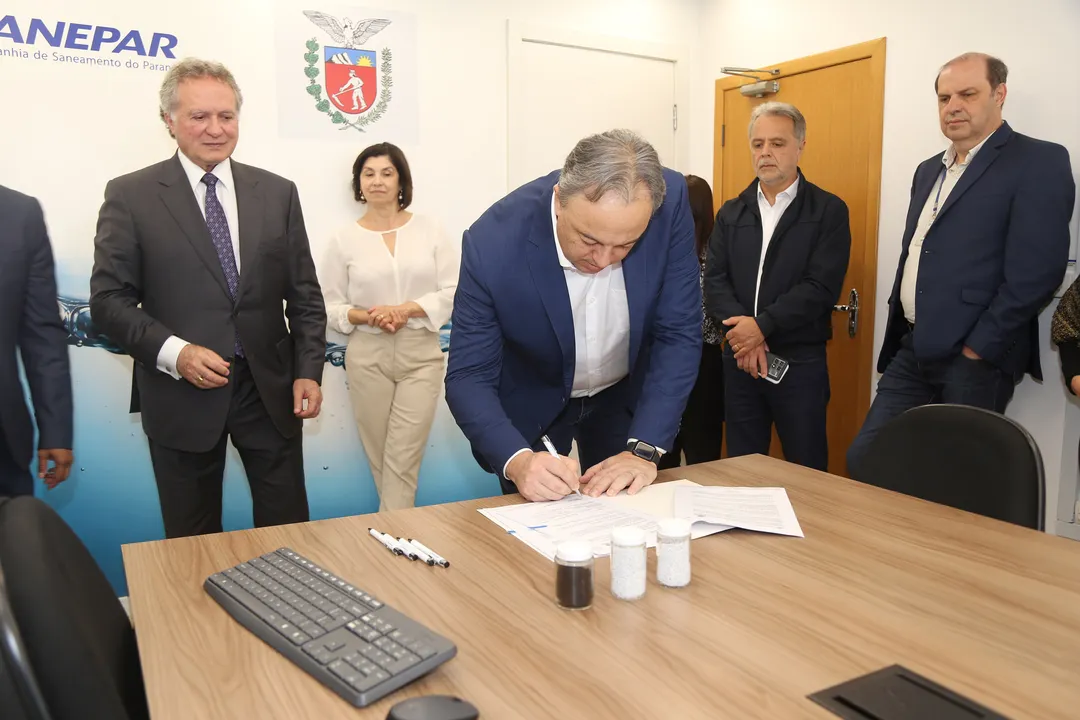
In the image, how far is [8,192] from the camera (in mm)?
2402

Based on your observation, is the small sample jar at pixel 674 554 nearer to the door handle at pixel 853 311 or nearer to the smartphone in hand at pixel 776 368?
the smartphone in hand at pixel 776 368

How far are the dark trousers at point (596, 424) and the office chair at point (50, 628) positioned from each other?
4.14 ft

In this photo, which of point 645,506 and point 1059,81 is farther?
point 1059,81

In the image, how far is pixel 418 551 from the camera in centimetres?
138

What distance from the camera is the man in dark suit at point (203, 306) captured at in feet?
8.00

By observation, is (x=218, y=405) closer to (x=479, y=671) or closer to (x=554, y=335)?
(x=554, y=335)

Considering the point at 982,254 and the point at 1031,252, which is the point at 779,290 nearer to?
the point at 982,254

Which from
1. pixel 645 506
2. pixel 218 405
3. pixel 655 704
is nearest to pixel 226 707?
pixel 655 704

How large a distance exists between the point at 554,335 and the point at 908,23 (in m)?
2.73

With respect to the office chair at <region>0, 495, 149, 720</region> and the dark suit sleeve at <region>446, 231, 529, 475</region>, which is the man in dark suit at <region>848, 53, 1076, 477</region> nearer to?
the dark suit sleeve at <region>446, 231, 529, 475</region>

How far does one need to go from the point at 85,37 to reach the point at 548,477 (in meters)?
2.82

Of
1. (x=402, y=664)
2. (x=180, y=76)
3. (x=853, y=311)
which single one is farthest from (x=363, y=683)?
(x=853, y=311)

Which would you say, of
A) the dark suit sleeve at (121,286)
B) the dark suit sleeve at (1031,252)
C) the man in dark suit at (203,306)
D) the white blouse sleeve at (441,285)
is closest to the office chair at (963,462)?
the dark suit sleeve at (1031,252)

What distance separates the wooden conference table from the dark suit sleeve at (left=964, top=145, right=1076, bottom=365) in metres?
1.45
